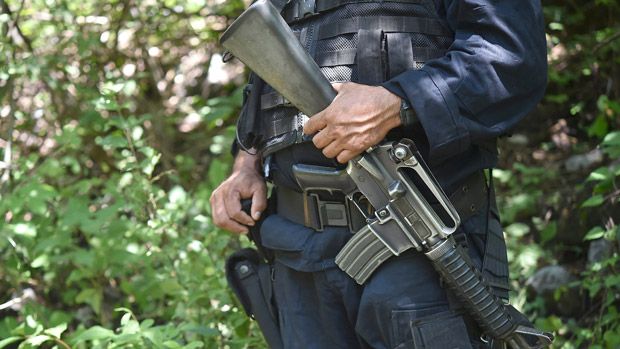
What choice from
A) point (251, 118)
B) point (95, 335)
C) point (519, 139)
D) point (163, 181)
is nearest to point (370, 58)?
point (251, 118)

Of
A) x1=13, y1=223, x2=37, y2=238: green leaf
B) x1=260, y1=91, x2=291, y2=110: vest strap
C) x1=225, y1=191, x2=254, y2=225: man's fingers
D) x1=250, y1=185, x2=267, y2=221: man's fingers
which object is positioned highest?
x1=260, y1=91, x2=291, y2=110: vest strap

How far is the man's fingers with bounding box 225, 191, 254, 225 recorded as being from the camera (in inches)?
87.4

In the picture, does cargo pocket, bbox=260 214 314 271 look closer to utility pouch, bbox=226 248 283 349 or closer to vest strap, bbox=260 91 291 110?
utility pouch, bbox=226 248 283 349

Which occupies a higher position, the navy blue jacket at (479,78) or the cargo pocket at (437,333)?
the navy blue jacket at (479,78)

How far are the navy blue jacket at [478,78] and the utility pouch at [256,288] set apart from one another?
68 centimetres

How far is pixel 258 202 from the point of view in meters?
2.22

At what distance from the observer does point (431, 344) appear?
5.70 feet

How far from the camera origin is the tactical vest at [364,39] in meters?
1.85

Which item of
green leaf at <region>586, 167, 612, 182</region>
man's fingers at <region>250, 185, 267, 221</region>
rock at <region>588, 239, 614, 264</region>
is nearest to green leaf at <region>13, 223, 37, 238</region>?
man's fingers at <region>250, 185, 267, 221</region>

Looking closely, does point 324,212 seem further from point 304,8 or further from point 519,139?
point 519,139

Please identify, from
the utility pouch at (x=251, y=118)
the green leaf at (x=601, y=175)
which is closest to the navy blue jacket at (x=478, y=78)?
the utility pouch at (x=251, y=118)

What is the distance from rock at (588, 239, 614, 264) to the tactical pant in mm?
1604

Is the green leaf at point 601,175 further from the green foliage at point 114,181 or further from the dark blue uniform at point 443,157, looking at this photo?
the green foliage at point 114,181

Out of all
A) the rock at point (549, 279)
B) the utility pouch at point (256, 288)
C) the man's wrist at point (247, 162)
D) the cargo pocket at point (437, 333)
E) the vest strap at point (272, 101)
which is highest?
the vest strap at point (272, 101)
